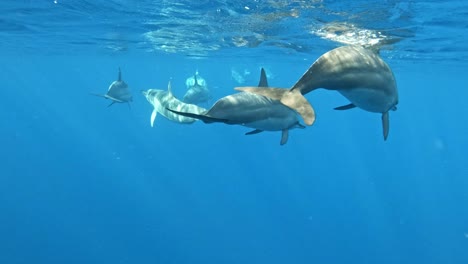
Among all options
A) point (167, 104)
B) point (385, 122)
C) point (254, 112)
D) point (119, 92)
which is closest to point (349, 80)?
point (254, 112)

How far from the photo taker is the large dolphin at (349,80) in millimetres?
3970

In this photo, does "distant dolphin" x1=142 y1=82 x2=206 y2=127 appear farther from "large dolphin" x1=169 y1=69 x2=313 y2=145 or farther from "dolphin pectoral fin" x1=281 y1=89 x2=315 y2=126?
"dolphin pectoral fin" x1=281 y1=89 x2=315 y2=126

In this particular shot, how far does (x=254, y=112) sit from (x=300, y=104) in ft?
4.67

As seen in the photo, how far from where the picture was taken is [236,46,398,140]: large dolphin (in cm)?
397

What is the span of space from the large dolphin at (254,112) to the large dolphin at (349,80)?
1.93ft

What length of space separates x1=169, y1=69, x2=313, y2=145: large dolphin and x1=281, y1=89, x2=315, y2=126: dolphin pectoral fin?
67cm

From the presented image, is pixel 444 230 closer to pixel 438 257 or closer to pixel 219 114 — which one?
pixel 438 257

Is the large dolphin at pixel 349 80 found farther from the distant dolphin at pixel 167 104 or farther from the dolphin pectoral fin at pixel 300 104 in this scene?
the distant dolphin at pixel 167 104

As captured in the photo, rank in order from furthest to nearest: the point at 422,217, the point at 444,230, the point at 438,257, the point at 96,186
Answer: the point at 96,186
the point at 422,217
the point at 444,230
the point at 438,257

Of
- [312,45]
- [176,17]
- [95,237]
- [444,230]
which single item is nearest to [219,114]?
[176,17]

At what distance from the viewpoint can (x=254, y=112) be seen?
5.08m

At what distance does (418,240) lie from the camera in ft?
115

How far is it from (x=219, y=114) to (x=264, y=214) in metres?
36.0

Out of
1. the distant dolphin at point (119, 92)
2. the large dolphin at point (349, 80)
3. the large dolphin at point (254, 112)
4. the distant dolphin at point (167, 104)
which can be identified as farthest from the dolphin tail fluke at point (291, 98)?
the distant dolphin at point (119, 92)
